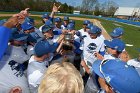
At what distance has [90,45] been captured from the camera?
27.3ft

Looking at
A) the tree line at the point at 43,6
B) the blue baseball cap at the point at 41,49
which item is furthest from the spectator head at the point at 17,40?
the tree line at the point at 43,6


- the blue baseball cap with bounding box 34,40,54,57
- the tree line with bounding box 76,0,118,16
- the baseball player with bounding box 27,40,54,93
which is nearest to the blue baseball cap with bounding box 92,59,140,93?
the baseball player with bounding box 27,40,54,93

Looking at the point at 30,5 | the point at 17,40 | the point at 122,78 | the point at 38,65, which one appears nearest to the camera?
the point at 122,78

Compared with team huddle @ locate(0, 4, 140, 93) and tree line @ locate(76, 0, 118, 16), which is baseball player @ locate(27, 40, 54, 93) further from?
tree line @ locate(76, 0, 118, 16)

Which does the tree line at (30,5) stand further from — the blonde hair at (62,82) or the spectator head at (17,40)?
the blonde hair at (62,82)

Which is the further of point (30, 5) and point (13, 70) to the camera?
point (30, 5)

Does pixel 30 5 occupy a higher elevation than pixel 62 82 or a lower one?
lower

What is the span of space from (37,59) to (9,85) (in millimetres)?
671

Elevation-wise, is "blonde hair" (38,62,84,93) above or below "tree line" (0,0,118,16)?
above

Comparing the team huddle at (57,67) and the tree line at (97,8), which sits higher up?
the team huddle at (57,67)

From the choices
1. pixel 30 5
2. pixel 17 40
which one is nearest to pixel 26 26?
pixel 17 40

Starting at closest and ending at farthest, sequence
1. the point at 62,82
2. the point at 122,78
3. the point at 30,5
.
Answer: the point at 62,82
the point at 122,78
the point at 30,5

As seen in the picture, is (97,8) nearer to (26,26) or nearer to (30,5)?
(30,5)

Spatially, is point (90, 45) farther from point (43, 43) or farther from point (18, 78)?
point (18, 78)
